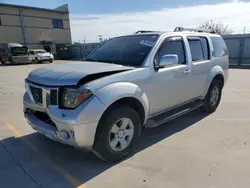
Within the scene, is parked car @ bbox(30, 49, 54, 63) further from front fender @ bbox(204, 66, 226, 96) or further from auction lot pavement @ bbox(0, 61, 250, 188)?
front fender @ bbox(204, 66, 226, 96)

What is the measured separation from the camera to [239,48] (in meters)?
18.4

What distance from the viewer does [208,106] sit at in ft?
17.1

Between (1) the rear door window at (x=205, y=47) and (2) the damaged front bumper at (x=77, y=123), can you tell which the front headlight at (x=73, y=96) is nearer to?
(2) the damaged front bumper at (x=77, y=123)

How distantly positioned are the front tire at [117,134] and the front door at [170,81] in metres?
0.54

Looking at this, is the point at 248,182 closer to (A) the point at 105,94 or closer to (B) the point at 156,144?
(B) the point at 156,144

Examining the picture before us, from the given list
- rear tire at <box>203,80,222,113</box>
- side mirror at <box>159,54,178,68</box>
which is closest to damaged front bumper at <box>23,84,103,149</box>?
side mirror at <box>159,54,178,68</box>

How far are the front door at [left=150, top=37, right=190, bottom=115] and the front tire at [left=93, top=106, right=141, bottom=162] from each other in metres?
0.54

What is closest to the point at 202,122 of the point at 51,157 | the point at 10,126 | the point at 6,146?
the point at 51,157

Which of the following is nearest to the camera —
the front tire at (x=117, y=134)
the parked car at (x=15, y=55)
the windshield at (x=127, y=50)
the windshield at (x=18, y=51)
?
the front tire at (x=117, y=134)

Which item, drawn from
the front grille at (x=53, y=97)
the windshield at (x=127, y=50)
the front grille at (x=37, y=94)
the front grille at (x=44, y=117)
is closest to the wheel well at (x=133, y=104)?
the windshield at (x=127, y=50)

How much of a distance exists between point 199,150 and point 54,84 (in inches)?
97.6

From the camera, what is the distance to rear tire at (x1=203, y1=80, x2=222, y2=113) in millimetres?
5141

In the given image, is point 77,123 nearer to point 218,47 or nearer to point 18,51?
point 218,47

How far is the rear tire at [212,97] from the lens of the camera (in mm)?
5141
